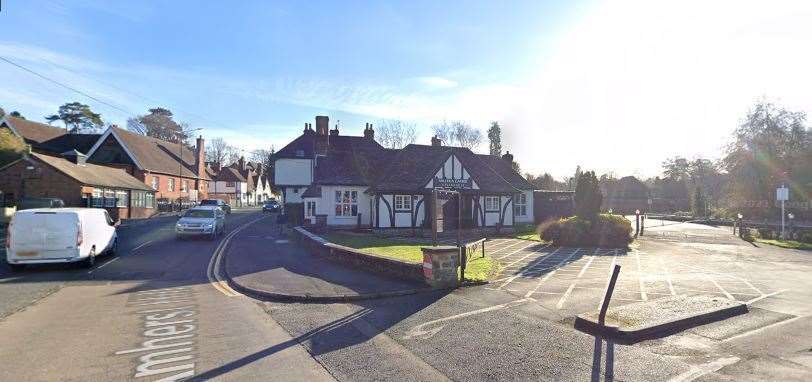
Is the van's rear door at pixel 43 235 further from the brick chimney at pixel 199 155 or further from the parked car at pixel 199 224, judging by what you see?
the brick chimney at pixel 199 155

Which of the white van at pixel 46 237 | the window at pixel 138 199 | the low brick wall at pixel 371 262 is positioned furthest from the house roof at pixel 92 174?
the low brick wall at pixel 371 262

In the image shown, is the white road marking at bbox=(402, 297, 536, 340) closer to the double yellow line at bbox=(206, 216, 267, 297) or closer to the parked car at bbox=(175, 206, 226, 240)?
the double yellow line at bbox=(206, 216, 267, 297)

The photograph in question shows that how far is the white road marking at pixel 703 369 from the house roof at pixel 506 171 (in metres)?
28.8

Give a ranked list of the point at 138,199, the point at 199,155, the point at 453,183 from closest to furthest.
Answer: the point at 453,183, the point at 138,199, the point at 199,155

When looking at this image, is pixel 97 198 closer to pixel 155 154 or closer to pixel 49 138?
pixel 155 154

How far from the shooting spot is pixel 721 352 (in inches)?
246

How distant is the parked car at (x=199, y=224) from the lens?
853 inches

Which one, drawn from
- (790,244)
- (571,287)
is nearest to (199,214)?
(571,287)

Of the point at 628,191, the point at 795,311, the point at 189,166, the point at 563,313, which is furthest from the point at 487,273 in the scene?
the point at 628,191

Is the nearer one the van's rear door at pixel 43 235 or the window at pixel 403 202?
the van's rear door at pixel 43 235

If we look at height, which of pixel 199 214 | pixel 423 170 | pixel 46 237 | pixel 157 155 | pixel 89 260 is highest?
pixel 157 155

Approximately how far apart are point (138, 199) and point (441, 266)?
40193 mm

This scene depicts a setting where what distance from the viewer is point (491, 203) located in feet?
98.5

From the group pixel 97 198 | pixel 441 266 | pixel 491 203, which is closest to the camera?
pixel 441 266
